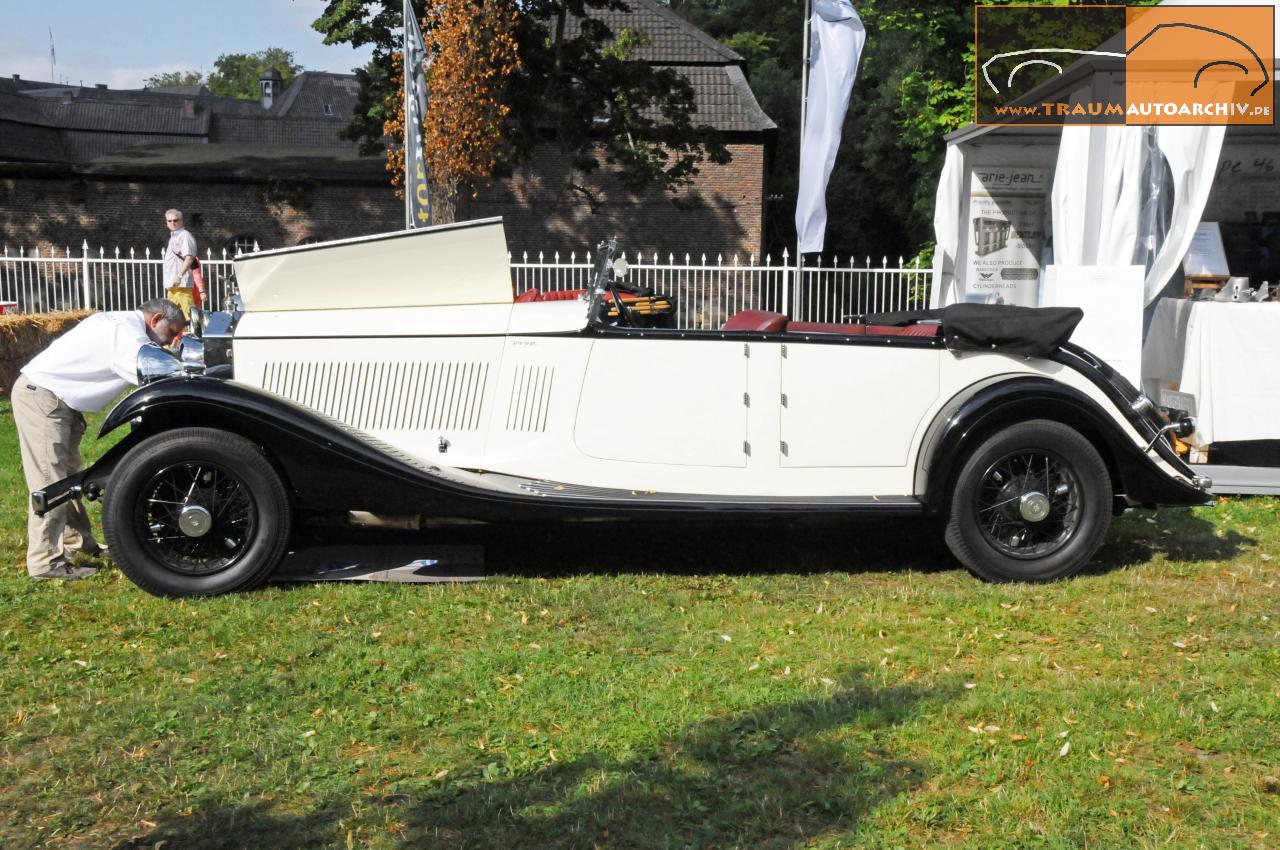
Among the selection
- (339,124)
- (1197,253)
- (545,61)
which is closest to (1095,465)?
(1197,253)

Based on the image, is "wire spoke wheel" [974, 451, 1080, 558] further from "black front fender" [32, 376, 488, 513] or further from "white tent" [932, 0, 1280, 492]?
"white tent" [932, 0, 1280, 492]

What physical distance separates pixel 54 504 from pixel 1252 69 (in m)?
8.36

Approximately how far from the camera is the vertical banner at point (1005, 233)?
12633 millimetres

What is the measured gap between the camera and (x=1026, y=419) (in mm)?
5594

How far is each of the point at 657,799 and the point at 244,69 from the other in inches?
4716

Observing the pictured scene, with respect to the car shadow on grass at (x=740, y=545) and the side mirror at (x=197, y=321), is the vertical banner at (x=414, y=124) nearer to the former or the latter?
the side mirror at (x=197, y=321)

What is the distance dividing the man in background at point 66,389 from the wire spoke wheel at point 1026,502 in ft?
13.2

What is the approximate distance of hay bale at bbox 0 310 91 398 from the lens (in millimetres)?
12555

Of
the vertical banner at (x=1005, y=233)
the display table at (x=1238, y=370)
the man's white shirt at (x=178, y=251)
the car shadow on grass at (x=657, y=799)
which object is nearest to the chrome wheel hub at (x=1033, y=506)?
the car shadow on grass at (x=657, y=799)

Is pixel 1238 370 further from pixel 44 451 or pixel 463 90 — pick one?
pixel 463 90

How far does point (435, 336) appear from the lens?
558 cm

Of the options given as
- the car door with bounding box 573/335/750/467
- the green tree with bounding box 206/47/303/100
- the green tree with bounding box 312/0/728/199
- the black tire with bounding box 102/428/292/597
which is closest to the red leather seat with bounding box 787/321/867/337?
the car door with bounding box 573/335/750/467

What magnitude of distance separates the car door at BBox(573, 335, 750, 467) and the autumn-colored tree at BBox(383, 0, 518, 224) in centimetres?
1464

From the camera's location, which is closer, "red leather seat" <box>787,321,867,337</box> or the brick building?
"red leather seat" <box>787,321,867,337</box>
